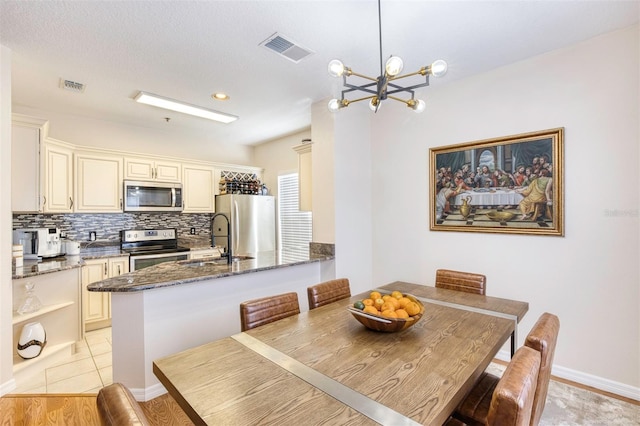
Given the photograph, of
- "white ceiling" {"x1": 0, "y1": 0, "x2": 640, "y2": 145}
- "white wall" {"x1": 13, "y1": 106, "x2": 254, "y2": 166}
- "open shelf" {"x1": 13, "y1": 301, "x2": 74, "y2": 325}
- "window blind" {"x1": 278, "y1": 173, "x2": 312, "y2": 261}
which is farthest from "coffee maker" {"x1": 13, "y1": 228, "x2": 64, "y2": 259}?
"window blind" {"x1": 278, "y1": 173, "x2": 312, "y2": 261}

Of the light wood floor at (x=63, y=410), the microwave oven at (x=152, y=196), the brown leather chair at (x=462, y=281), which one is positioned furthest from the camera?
the microwave oven at (x=152, y=196)

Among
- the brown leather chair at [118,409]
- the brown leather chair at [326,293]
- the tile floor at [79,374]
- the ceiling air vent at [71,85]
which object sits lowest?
the tile floor at [79,374]

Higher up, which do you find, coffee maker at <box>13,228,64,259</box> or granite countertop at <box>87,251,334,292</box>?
coffee maker at <box>13,228,64,259</box>

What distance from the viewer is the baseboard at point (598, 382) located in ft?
7.32

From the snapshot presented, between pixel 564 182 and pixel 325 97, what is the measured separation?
7.83 feet

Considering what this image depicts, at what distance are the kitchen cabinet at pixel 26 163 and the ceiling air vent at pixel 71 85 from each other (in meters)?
0.40

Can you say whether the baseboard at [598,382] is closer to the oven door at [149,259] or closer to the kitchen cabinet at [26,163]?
the oven door at [149,259]

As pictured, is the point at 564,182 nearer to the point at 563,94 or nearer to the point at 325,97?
the point at 563,94

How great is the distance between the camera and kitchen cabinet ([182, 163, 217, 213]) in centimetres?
468

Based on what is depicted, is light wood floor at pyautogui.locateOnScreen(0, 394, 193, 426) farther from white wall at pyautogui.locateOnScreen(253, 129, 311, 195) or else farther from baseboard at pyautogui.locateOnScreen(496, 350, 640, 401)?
white wall at pyautogui.locateOnScreen(253, 129, 311, 195)

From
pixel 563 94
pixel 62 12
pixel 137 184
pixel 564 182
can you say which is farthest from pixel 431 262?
pixel 137 184

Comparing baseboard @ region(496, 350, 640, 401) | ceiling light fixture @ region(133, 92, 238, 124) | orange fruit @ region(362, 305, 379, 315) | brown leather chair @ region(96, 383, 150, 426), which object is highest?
ceiling light fixture @ region(133, 92, 238, 124)

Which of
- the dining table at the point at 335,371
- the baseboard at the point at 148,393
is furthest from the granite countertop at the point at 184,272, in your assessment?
the dining table at the point at 335,371

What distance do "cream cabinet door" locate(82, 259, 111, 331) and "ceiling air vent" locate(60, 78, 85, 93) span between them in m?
1.87
